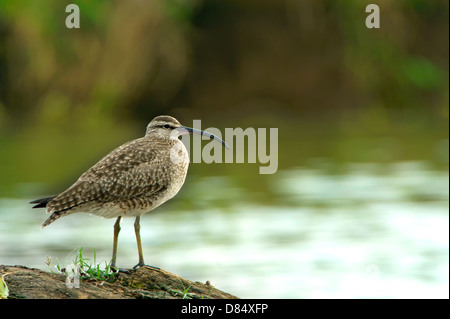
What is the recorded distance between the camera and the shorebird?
275 inches

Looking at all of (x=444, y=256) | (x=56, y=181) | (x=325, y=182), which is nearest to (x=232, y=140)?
(x=325, y=182)

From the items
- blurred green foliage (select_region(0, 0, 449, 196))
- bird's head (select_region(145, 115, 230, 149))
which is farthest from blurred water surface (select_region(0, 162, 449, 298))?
bird's head (select_region(145, 115, 230, 149))

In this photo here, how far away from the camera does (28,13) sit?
25.2 m

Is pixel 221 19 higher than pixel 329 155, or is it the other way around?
pixel 221 19

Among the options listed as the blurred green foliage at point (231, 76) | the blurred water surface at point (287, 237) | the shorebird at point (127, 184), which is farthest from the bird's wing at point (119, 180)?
the blurred green foliage at point (231, 76)

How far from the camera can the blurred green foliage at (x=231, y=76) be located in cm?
2462

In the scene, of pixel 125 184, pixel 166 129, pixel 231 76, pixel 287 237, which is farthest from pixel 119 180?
pixel 231 76

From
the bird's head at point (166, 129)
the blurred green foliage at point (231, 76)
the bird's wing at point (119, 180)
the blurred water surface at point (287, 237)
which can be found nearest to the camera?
the bird's wing at point (119, 180)

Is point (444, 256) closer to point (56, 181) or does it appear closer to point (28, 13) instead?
point (56, 181)

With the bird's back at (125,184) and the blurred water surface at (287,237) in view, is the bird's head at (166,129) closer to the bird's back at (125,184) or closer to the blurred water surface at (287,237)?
the bird's back at (125,184)

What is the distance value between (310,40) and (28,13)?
966 cm

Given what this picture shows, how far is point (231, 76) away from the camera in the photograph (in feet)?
99.8

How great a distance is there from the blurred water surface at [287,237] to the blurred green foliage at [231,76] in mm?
2998

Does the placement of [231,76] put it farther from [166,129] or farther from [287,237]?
[166,129]
